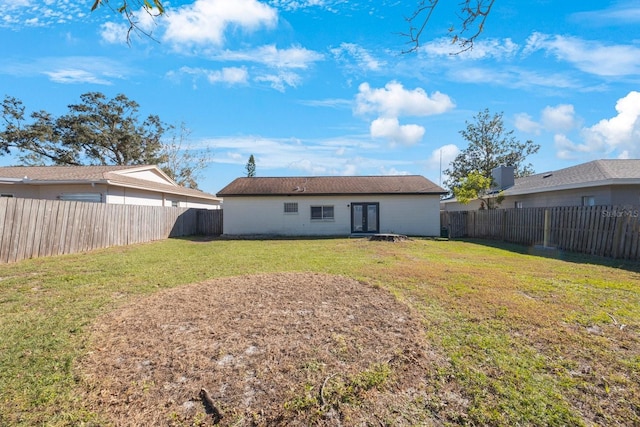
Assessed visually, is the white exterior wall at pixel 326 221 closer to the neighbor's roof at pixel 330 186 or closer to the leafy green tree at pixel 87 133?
the neighbor's roof at pixel 330 186

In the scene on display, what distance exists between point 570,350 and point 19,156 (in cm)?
4134

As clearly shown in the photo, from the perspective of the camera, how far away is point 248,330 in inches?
151

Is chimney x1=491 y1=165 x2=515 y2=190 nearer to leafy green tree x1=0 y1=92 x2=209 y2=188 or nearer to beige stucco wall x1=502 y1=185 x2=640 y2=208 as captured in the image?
beige stucco wall x1=502 y1=185 x2=640 y2=208

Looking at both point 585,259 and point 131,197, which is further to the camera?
point 131,197

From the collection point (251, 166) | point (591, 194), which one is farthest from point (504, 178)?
point (251, 166)

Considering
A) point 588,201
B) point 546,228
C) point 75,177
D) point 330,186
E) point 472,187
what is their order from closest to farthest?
point 546,228 → point 588,201 → point 75,177 → point 472,187 → point 330,186

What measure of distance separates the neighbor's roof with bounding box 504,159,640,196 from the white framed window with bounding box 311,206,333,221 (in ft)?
35.7

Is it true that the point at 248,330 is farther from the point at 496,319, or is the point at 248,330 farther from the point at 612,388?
the point at 612,388

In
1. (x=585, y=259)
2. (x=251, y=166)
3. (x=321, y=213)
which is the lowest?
(x=585, y=259)

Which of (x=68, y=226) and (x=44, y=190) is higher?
(x=44, y=190)

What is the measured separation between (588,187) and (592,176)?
0.49 meters

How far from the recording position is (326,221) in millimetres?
19328

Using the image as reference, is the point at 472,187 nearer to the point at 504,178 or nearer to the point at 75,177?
the point at 504,178

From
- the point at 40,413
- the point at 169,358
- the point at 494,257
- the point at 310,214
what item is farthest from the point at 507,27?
the point at 310,214
